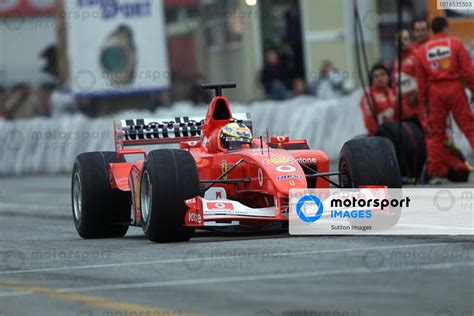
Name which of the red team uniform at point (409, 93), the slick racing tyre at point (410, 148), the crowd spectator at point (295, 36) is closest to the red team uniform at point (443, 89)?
the slick racing tyre at point (410, 148)

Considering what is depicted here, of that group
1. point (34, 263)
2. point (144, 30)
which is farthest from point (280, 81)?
point (34, 263)

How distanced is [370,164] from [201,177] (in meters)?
1.71

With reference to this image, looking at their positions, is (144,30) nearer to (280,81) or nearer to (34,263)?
(280,81)

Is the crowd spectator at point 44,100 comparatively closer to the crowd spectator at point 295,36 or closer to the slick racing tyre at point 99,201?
the crowd spectator at point 295,36

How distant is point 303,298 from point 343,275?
0.87 m

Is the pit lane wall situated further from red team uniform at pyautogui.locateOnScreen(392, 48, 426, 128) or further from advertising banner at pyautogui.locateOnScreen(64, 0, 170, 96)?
red team uniform at pyautogui.locateOnScreen(392, 48, 426, 128)

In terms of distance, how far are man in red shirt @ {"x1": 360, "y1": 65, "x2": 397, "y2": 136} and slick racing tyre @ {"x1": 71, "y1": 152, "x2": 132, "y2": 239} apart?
654 centimetres

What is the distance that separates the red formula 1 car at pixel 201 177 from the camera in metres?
11.1

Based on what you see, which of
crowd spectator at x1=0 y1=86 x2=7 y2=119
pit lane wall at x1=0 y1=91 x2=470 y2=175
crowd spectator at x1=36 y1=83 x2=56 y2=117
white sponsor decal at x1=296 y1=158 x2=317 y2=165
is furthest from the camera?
A: crowd spectator at x1=0 y1=86 x2=7 y2=119

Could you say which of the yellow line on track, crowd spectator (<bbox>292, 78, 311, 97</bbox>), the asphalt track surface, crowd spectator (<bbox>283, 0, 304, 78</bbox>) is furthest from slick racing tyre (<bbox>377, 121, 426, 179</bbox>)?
crowd spectator (<bbox>283, 0, 304, 78</bbox>)

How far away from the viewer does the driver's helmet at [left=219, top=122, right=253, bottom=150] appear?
12.4 meters

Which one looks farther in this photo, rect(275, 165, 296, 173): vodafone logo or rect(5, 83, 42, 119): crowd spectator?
rect(5, 83, 42, 119): crowd spectator

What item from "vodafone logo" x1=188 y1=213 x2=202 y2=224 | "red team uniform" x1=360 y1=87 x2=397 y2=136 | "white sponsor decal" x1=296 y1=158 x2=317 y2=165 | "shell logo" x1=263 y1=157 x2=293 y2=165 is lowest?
"red team uniform" x1=360 y1=87 x2=397 y2=136

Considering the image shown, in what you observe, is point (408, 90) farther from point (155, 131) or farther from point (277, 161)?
point (277, 161)
